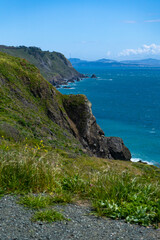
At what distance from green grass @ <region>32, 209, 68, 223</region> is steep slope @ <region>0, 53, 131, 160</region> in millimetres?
22338

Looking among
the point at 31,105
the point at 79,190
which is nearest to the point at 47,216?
the point at 79,190

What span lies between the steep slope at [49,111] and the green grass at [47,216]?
879 inches

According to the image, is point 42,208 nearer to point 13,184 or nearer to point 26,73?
point 13,184

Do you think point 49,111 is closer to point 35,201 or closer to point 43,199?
point 43,199

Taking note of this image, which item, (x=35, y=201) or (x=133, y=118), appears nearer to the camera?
(x=35, y=201)

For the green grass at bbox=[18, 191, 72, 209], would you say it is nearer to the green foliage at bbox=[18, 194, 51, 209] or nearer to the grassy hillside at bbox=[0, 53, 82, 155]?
the green foliage at bbox=[18, 194, 51, 209]

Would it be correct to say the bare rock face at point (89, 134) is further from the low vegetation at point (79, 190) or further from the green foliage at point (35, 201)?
the green foliage at point (35, 201)

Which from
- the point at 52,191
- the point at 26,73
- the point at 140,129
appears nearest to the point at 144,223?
the point at 52,191

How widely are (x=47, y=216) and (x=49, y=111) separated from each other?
3335 cm

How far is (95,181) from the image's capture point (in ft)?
26.8

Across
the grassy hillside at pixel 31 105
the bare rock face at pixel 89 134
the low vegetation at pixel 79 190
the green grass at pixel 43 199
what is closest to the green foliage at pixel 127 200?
the low vegetation at pixel 79 190

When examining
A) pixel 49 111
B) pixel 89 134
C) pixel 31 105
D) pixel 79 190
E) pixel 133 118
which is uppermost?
pixel 79 190

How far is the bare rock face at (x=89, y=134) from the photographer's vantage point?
42.2 m

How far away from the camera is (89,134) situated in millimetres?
42750
